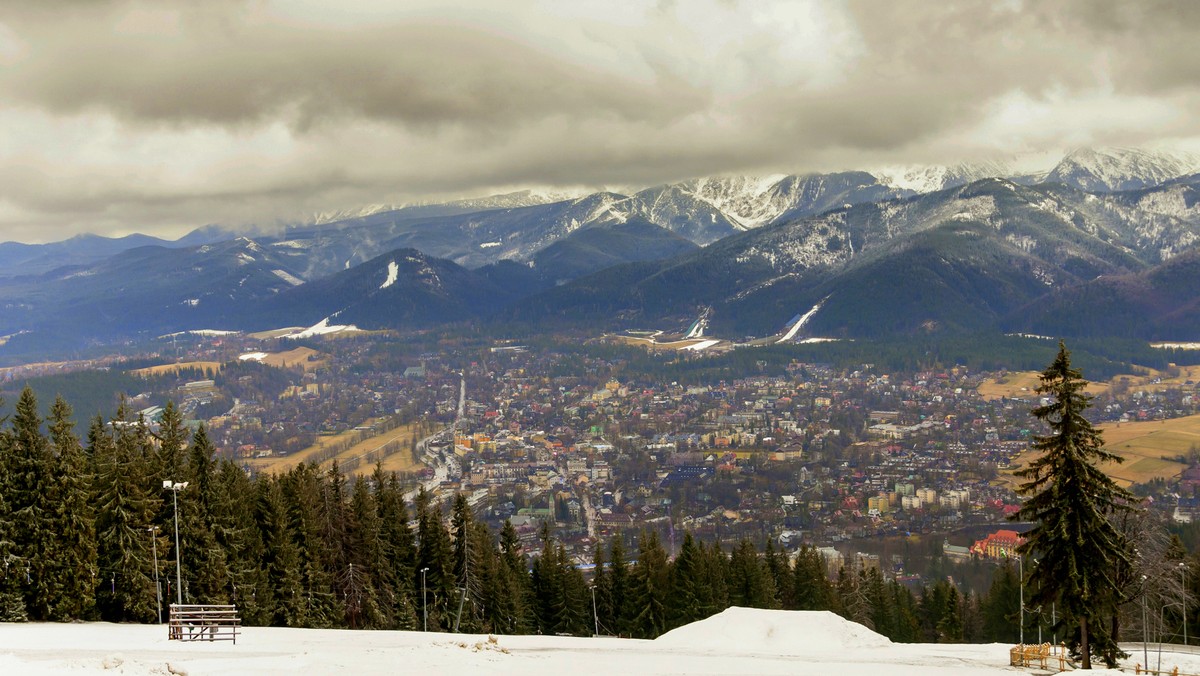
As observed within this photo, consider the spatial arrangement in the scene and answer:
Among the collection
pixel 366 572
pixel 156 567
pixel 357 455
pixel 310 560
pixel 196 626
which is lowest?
pixel 357 455

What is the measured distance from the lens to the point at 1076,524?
1335 inches

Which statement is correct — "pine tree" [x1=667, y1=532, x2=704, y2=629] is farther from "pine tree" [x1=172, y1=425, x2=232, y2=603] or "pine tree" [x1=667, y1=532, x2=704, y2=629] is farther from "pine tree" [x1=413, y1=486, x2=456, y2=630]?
"pine tree" [x1=172, y1=425, x2=232, y2=603]

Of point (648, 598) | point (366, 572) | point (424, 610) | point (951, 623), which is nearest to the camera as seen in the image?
point (366, 572)

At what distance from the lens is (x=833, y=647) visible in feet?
133

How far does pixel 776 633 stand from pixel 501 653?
1473 cm

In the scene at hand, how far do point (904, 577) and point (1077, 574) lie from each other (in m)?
68.9

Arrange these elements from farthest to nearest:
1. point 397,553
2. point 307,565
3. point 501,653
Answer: point 397,553 → point 307,565 → point 501,653

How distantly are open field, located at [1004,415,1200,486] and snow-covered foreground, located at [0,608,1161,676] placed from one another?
10054cm

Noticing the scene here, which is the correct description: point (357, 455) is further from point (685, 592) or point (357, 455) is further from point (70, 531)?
point (70, 531)

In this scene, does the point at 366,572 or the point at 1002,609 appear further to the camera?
the point at 1002,609

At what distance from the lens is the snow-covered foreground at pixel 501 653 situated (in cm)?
2819

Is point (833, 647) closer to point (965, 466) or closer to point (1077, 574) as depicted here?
point (1077, 574)

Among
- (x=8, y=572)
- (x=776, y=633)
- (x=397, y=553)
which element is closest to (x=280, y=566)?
(x=397, y=553)

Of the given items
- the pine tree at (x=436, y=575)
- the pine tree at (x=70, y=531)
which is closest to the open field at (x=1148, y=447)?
the pine tree at (x=436, y=575)
